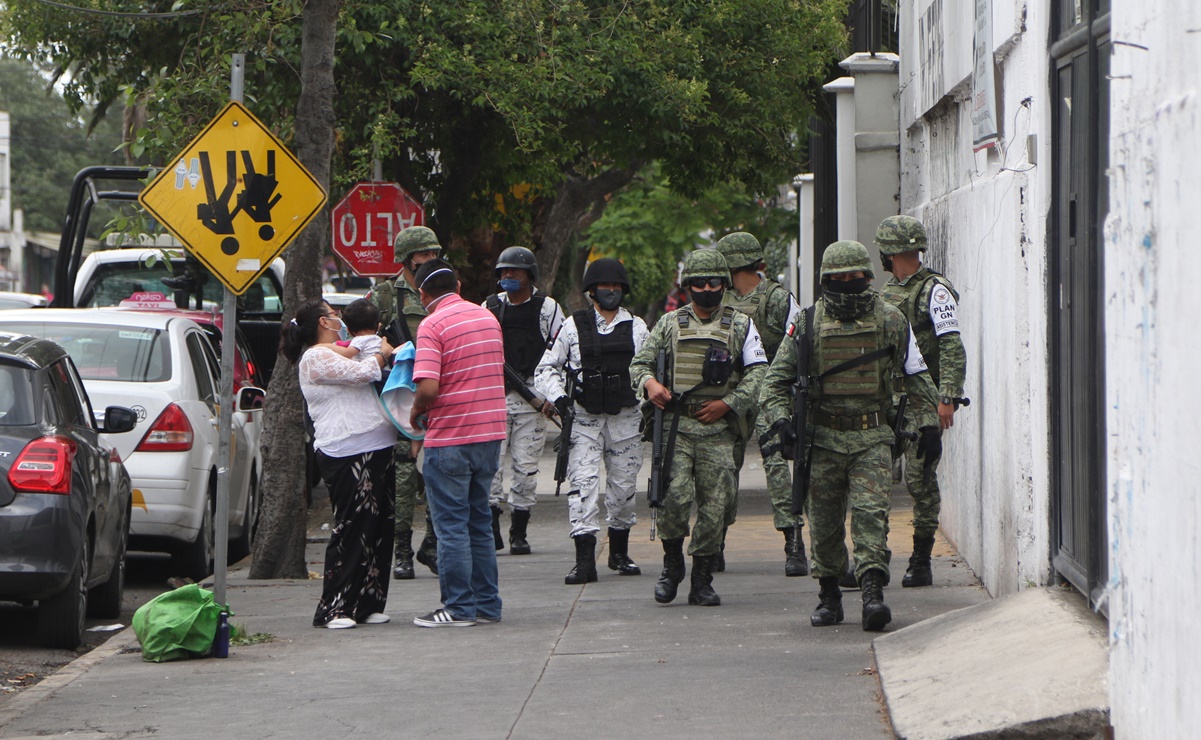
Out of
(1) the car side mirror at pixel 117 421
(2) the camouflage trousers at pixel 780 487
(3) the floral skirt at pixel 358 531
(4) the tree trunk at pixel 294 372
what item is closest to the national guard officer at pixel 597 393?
(2) the camouflage trousers at pixel 780 487

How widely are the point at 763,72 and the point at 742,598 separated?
30.9 feet

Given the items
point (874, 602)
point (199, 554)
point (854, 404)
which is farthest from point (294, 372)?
point (874, 602)

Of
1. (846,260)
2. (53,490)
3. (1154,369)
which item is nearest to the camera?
(1154,369)

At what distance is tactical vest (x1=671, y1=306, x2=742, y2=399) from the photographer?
28.2ft

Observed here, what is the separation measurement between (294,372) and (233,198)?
7.32 feet

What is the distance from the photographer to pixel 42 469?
7902mm

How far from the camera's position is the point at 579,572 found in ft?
32.0

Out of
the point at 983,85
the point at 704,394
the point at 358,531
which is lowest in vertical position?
the point at 358,531

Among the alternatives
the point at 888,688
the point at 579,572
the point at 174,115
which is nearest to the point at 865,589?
the point at 888,688

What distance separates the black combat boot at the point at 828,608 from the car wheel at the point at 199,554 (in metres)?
4.13

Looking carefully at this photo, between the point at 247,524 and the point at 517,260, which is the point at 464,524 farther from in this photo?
the point at 247,524

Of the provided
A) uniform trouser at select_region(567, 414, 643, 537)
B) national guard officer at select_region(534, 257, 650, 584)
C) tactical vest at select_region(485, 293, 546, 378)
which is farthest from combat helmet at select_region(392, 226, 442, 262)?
uniform trouser at select_region(567, 414, 643, 537)

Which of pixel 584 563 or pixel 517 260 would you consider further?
pixel 517 260

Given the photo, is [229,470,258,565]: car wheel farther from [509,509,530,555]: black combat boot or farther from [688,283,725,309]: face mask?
[688,283,725,309]: face mask
